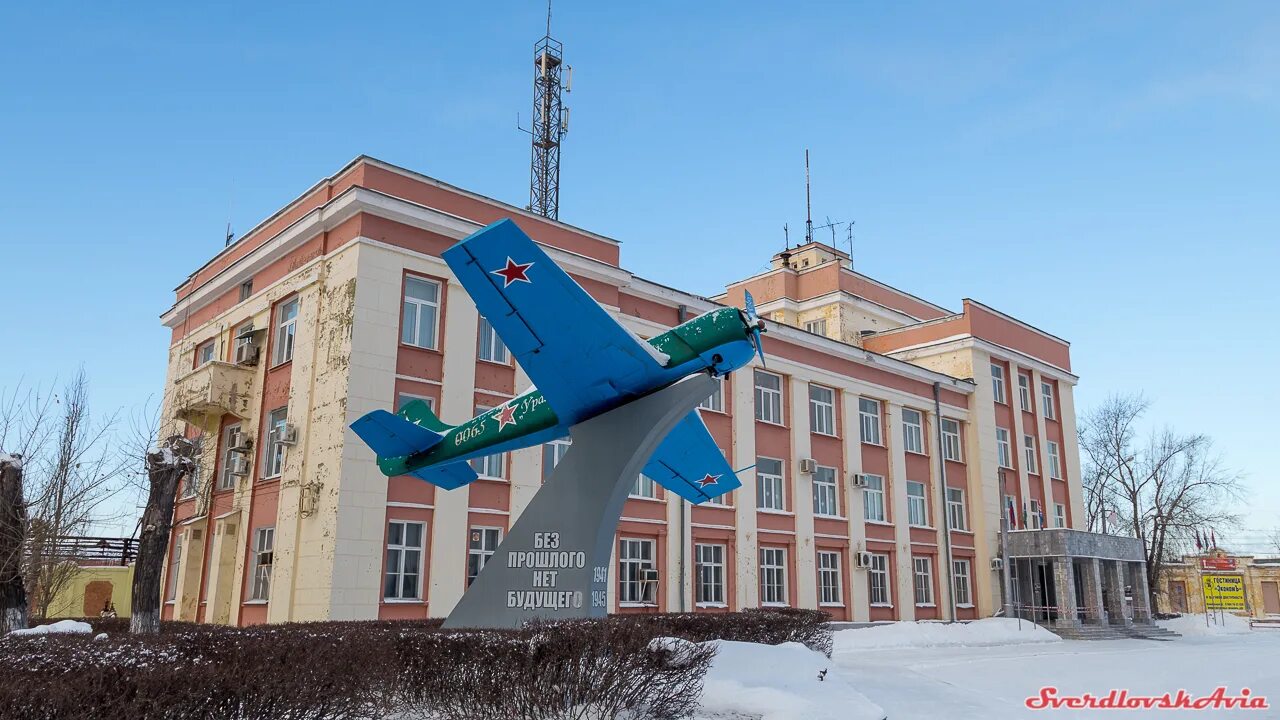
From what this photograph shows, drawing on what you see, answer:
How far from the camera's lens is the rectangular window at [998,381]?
3622 centimetres

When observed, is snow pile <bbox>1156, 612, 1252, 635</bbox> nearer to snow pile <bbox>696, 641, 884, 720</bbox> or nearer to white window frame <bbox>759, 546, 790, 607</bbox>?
white window frame <bbox>759, 546, 790, 607</bbox>

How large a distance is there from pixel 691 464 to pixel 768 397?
1538cm

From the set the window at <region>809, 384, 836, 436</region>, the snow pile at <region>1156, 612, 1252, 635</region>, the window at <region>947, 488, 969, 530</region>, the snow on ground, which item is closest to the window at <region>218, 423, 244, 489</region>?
the snow on ground

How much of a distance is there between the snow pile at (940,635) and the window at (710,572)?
142 inches

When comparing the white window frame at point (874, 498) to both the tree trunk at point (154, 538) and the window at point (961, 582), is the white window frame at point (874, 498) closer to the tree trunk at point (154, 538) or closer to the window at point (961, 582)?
the window at point (961, 582)

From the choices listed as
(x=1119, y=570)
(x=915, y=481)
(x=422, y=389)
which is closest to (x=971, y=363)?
(x=915, y=481)

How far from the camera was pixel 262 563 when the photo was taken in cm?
1984

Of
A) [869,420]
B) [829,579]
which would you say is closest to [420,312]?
[829,579]

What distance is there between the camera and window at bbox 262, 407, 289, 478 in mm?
20688

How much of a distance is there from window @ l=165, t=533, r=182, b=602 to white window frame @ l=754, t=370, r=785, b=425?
1752cm

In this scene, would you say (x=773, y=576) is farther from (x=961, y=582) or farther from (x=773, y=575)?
(x=961, y=582)

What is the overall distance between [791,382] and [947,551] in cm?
976

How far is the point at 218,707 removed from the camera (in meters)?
5.48

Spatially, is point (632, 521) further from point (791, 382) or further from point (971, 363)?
point (971, 363)
